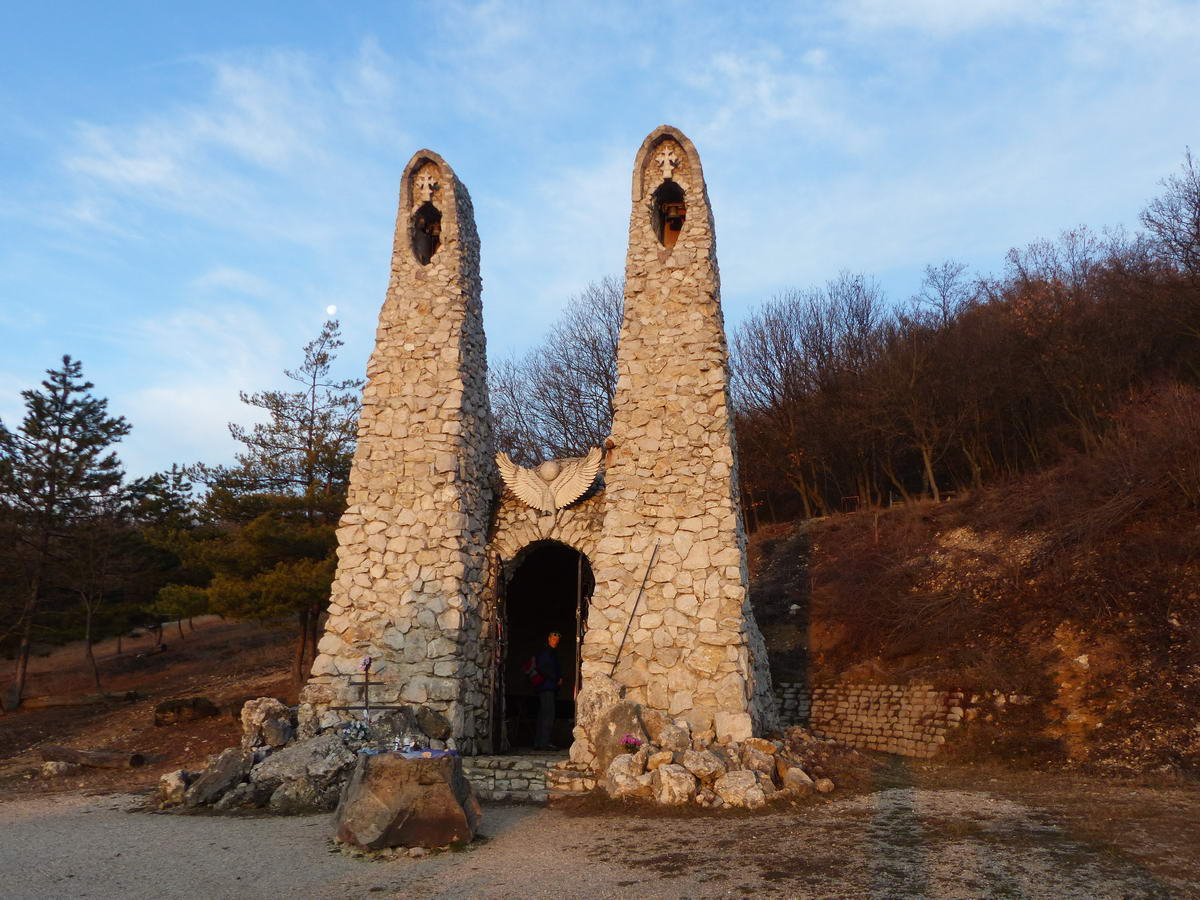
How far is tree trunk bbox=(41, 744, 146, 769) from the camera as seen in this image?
1116cm

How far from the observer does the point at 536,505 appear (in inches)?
428

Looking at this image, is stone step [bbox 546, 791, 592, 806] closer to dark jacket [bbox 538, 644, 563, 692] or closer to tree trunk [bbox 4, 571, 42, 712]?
dark jacket [bbox 538, 644, 563, 692]

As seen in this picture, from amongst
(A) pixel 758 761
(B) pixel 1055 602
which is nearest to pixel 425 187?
(A) pixel 758 761

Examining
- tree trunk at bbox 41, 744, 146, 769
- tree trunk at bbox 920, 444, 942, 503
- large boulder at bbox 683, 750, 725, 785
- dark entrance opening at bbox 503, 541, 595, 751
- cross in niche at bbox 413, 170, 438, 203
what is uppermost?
cross in niche at bbox 413, 170, 438, 203

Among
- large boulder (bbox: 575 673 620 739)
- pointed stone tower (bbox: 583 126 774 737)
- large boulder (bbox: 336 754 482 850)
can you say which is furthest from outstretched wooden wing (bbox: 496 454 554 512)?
large boulder (bbox: 336 754 482 850)

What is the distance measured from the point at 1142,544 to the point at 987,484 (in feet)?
31.7

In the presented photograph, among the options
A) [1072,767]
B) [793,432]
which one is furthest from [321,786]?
[793,432]

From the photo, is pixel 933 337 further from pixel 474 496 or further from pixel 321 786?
pixel 321 786

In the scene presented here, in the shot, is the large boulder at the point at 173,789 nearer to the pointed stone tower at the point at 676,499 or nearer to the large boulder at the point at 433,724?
the large boulder at the point at 433,724

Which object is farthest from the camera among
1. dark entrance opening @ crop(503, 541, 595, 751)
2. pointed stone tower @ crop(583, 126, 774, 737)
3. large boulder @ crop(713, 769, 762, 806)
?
dark entrance opening @ crop(503, 541, 595, 751)

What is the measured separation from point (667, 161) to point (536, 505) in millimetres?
4942

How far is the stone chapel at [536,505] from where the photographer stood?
30.6 feet

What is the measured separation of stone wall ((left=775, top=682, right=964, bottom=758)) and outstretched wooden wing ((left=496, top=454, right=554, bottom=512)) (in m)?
5.49

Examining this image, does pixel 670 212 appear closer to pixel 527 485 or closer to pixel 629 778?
pixel 527 485
